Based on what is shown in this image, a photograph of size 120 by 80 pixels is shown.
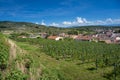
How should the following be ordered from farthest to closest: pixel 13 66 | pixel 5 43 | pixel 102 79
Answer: pixel 102 79 → pixel 5 43 → pixel 13 66

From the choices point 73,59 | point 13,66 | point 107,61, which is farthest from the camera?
point 73,59

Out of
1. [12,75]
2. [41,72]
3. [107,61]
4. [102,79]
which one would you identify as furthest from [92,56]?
[12,75]

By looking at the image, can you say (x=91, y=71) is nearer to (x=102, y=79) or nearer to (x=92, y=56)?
(x=102, y=79)

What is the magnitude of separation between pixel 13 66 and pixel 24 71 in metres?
0.91

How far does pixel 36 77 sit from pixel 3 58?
9.52 feet

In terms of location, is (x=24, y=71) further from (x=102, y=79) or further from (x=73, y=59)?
(x=73, y=59)

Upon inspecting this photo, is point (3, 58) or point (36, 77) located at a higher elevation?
point (3, 58)

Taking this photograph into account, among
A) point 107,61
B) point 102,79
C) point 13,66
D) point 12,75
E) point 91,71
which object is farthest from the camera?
point 107,61

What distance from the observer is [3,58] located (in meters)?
12.0

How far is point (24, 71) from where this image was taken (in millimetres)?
12625

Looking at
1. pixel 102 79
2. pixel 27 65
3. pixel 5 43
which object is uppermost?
pixel 5 43

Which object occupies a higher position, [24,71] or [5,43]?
[5,43]

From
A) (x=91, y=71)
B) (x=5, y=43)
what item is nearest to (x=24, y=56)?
(x=5, y=43)

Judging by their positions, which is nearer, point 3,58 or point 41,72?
point 3,58
